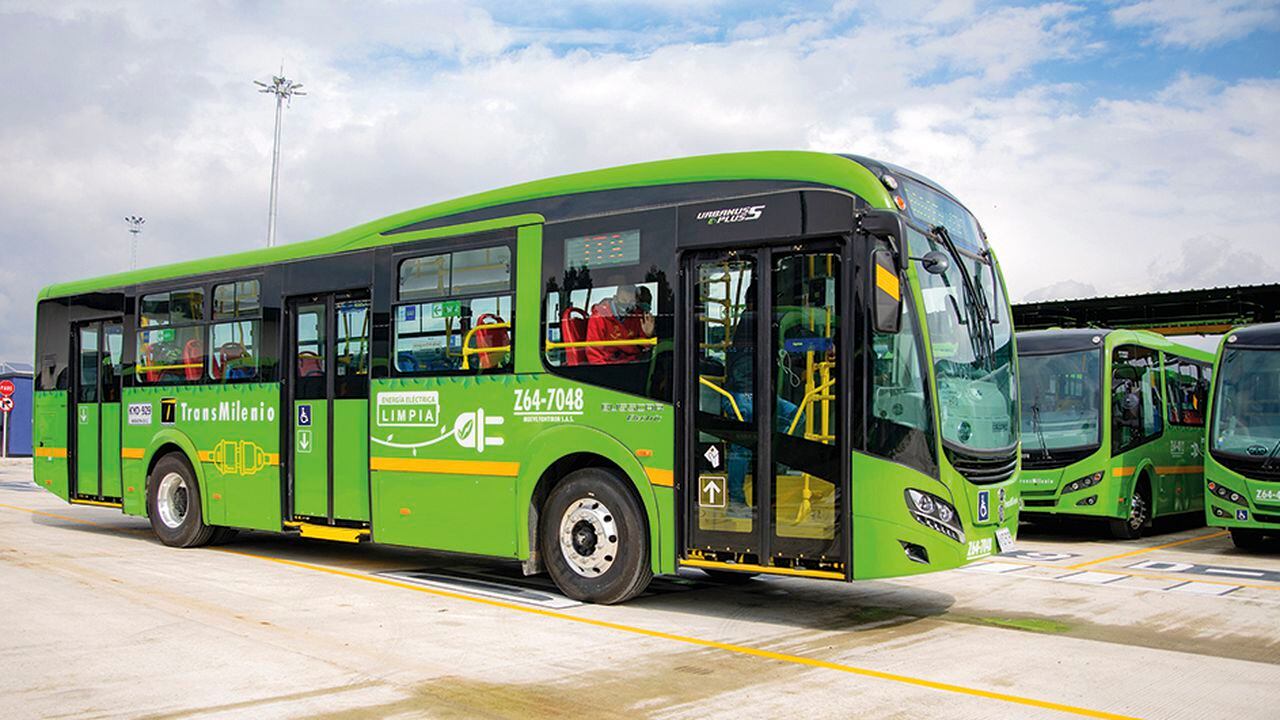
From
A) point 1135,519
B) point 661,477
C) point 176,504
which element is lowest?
point 1135,519

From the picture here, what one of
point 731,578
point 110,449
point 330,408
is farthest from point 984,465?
point 110,449

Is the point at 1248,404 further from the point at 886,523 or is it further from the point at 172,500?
the point at 172,500

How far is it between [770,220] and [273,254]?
21.6ft

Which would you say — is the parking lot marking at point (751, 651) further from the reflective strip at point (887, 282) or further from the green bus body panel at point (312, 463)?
the reflective strip at point (887, 282)

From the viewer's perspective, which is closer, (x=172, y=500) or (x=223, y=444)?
(x=223, y=444)

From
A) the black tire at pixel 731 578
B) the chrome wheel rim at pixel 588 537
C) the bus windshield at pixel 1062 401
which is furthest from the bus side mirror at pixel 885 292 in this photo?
the bus windshield at pixel 1062 401

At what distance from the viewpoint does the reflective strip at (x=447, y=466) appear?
9.79 meters

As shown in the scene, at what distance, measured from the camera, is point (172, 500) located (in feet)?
44.6

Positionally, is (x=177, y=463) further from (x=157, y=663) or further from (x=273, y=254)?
(x=157, y=663)

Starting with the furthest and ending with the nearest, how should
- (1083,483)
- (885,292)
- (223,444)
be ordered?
1. (1083,483)
2. (223,444)
3. (885,292)

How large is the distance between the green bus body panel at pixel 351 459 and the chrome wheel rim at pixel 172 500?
123 inches

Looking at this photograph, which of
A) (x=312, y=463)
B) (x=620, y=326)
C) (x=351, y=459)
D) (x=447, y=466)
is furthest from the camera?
(x=312, y=463)

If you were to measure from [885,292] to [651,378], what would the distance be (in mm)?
2058

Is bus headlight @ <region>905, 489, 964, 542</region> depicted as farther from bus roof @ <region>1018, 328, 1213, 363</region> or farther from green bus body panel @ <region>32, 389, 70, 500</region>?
green bus body panel @ <region>32, 389, 70, 500</region>
